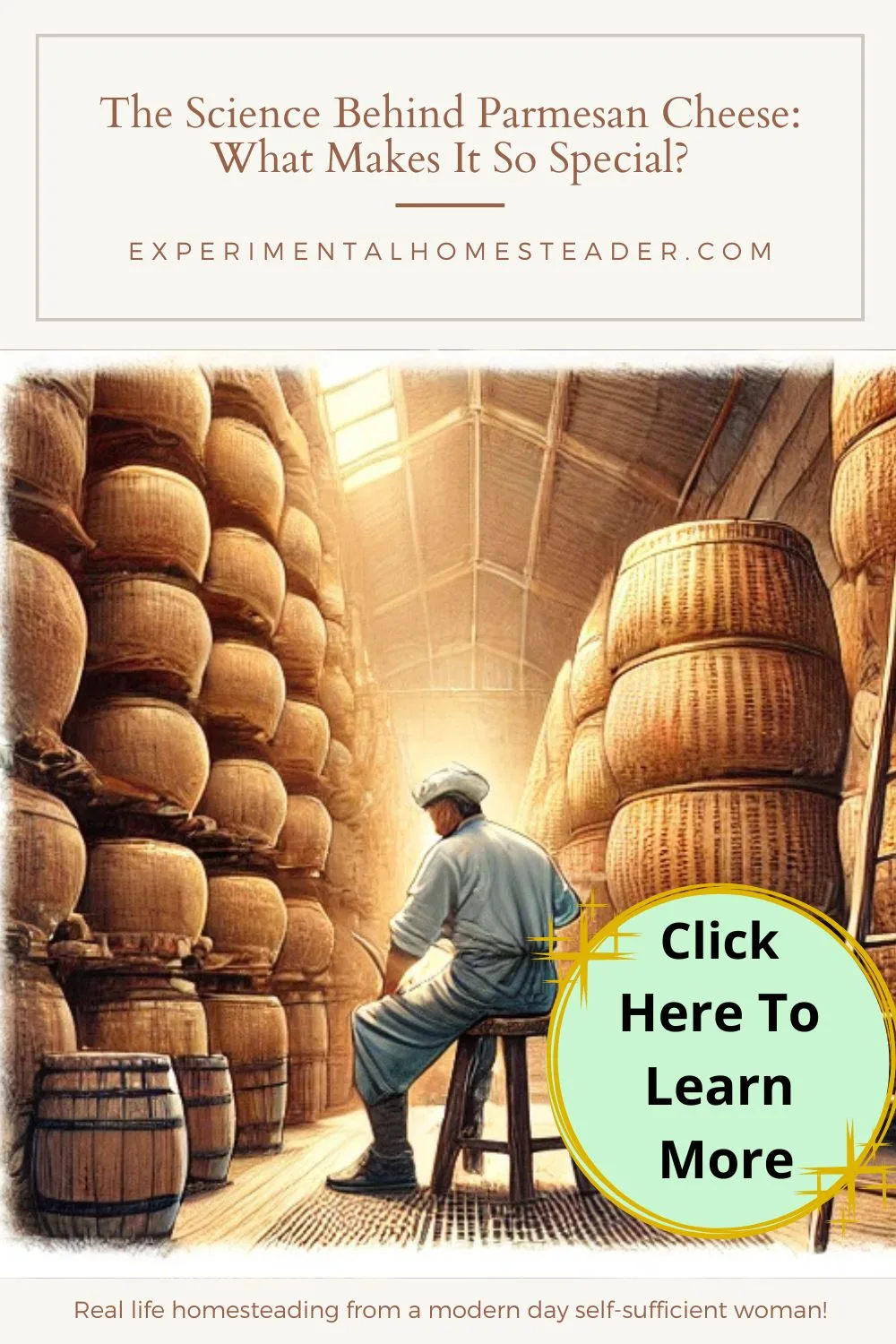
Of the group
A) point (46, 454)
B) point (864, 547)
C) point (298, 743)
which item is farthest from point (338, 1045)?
point (864, 547)

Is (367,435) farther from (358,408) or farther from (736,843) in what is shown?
(736,843)

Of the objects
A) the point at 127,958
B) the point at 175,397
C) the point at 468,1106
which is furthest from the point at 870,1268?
the point at 175,397

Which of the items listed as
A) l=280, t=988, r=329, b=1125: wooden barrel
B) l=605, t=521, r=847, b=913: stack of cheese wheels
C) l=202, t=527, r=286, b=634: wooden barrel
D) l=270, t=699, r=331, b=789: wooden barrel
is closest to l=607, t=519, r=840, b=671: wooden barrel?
l=605, t=521, r=847, b=913: stack of cheese wheels

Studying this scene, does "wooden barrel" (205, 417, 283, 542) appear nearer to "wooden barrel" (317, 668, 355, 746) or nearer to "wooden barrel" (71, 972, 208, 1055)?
"wooden barrel" (317, 668, 355, 746)

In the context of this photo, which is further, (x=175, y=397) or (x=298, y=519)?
(x=298, y=519)

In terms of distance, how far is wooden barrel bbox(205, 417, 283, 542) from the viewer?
13.1ft

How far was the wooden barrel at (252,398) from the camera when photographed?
3408 mm

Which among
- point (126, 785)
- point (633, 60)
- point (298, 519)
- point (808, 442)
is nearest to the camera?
point (633, 60)

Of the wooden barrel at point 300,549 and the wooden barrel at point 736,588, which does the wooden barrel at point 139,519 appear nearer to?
the wooden barrel at point 300,549

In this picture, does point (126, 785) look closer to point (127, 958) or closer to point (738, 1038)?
point (127, 958)

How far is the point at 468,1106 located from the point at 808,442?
2.15 meters

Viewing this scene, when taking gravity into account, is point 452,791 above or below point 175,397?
below

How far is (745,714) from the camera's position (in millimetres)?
3418

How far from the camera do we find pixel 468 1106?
3.25 meters
